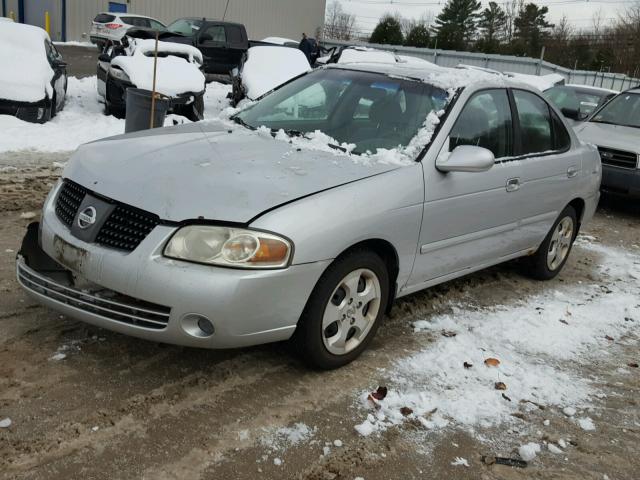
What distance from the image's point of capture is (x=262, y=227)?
2.90 meters

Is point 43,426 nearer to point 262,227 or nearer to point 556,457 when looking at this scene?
point 262,227

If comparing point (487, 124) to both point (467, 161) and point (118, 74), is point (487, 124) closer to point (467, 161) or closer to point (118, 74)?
point (467, 161)

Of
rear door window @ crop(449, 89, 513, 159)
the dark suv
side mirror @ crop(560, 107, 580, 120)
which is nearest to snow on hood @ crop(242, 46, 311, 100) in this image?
the dark suv

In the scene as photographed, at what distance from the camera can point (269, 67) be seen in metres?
12.7

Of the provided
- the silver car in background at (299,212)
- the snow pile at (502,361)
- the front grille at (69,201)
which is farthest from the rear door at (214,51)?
the front grille at (69,201)

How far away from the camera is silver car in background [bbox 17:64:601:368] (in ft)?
9.52

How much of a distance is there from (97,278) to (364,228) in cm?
135

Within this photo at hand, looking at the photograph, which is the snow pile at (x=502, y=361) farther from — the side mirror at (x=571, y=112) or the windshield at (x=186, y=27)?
the windshield at (x=186, y=27)

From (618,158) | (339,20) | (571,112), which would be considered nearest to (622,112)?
Result: (571,112)

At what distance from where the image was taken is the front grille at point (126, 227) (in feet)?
9.73

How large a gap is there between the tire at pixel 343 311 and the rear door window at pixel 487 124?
1.05m

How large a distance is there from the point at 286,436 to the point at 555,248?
140 inches

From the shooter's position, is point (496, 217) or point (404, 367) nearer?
point (404, 367)

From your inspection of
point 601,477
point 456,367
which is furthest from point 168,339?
point 601,477
